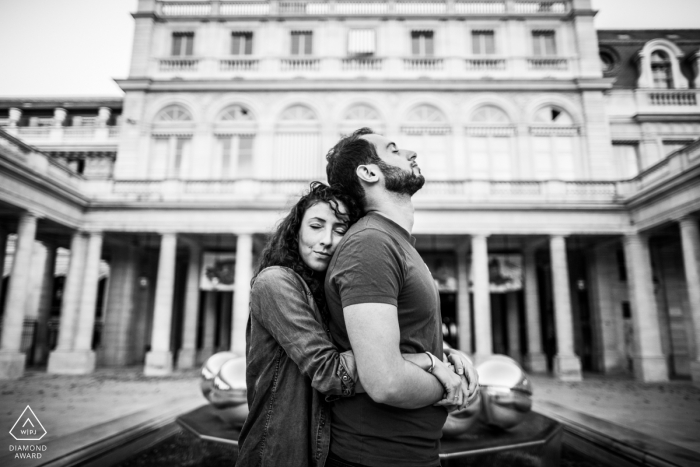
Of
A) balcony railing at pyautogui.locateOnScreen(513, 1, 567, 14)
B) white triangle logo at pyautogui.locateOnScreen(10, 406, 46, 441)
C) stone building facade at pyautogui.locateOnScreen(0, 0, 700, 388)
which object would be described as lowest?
white triangle logo at pyautogui.locateOnScreen(10, 406, 46, 441)

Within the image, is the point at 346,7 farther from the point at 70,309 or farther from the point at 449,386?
the point at 449,386

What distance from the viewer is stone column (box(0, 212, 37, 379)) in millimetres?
15008

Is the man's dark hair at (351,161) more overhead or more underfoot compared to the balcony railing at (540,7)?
more underfoot

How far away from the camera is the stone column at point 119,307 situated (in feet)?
69.2

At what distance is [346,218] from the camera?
227 cm

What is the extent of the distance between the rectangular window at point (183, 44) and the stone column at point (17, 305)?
42.0 feet

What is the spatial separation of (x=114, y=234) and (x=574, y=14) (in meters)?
27.2

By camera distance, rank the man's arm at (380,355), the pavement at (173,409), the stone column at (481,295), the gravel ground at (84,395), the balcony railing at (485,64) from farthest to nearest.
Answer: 1. the balcony railing at (485,64)
2. the stone column at (481,295)
3. the gravel ground at (84,395)
4. the pavement at (173,409)
5. the man's arm at (380,355)

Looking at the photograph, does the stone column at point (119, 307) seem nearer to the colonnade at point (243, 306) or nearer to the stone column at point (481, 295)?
the colonnade at point (243, 306)

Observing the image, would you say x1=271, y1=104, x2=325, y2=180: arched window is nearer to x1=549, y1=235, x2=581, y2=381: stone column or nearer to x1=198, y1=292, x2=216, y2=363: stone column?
x1=198, y1=292, x2=216, y2=363: stone column

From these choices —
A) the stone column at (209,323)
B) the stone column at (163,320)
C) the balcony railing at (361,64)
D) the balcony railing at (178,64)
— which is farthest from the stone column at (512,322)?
the balcony railing at (178,64)

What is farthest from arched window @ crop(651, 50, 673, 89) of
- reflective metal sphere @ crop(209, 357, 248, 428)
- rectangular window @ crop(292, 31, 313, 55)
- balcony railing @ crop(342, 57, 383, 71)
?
reflective metal sphere @ crop(209, 357, 248, 428)

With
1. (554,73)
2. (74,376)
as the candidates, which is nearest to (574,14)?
(554,73)

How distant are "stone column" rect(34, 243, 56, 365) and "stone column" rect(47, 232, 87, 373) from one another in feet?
17.3
